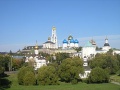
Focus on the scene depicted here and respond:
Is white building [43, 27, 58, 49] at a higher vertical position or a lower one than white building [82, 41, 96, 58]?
higher

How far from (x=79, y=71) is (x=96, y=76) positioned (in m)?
3.80

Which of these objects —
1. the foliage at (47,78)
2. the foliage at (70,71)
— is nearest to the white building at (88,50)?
the foliage at (70,71)

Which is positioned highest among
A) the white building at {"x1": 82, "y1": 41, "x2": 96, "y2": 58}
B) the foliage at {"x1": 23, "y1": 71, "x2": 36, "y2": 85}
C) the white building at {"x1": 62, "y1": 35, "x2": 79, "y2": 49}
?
the white building at {"x1": 62, "y1": 35, "x2": 79, "y2": 49}

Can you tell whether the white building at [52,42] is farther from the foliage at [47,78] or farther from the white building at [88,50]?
the foliage at [47,78]

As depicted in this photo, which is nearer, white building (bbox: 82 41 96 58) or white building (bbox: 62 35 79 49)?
white building (bbox: 82 41 96 58)

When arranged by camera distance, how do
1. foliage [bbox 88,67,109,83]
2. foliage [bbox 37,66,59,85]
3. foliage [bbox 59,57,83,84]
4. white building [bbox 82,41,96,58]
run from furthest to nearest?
white building [bbox 82,41,96,58] < foliage [bbox 59,57,83,84] < foliage [bbox 88,67,109,83] < foliage [bbox 37,66,59,85]

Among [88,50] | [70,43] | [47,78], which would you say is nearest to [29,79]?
[47,78]

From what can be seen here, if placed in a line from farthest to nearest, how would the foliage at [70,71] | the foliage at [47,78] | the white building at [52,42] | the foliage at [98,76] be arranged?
1. the white building at [52,42]
2. the foliage at [70,71]
3. the foliage at [98,76]
4. the foliage at [47,78]

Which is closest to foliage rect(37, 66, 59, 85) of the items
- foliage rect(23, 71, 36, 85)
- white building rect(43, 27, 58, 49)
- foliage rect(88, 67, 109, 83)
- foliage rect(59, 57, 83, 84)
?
foliage rect(23, 71, 36, 85)

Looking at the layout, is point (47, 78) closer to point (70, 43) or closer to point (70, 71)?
point (70, 71)

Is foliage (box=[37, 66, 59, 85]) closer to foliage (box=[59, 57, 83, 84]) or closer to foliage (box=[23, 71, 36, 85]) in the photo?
foliage (box=[23, 71, 36, 85])

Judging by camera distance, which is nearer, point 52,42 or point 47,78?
point 47,78

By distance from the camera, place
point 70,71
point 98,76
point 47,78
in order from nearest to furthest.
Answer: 1. point 47,78
2. point 98,76
3. point 70,71

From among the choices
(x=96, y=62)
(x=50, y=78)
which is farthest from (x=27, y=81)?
(x=96, y=62)
